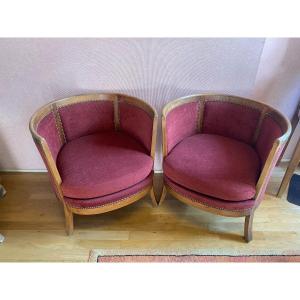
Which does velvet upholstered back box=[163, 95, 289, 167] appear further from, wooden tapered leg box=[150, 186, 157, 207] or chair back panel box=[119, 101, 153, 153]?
wooden tapered leg box=[150, 186, 157, 207]

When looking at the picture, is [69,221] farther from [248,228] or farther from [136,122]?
[248,228]

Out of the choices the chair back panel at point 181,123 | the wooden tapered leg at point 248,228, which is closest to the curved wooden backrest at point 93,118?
the chair back panel at point 181,123

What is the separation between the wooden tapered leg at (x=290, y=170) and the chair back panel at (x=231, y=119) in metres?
0.32

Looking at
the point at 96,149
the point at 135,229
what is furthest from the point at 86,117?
the point at 135,229

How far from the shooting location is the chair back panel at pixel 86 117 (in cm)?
158

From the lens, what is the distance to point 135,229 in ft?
5.35

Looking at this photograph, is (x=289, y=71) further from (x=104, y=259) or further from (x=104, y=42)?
(x=104, y=259)

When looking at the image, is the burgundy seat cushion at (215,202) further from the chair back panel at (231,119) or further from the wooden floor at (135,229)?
the chair back panel at (231,119)

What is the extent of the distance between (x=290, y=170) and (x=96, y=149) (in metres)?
1.27

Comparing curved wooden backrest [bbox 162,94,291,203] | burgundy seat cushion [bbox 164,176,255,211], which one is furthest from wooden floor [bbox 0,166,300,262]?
curved wooden backrest [bbox 162,94,291,203]
